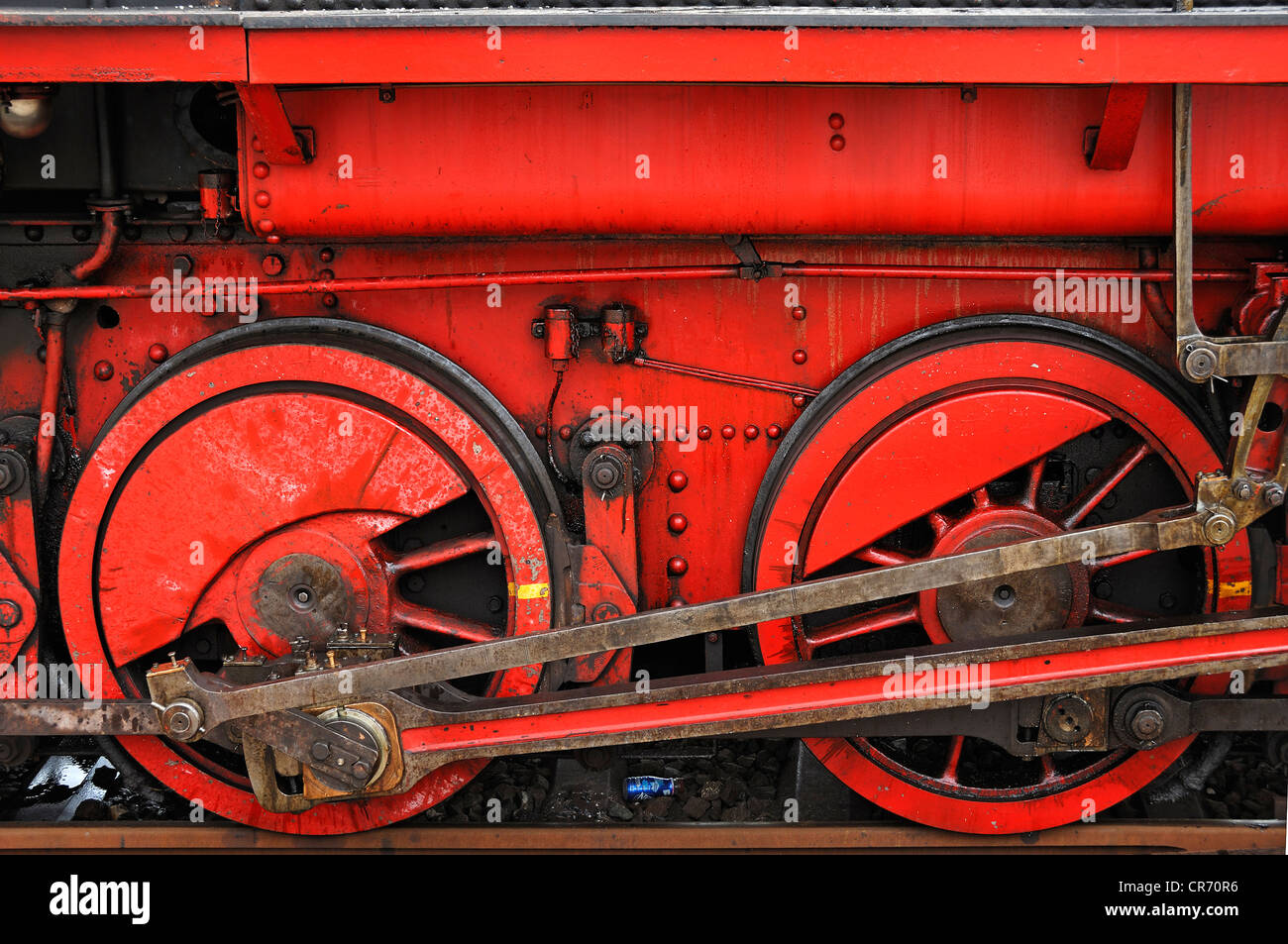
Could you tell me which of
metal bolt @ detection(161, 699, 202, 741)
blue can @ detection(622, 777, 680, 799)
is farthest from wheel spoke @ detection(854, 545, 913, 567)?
metal bolt @ detection(161, 699, 202, 741)

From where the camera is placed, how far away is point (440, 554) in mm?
3389

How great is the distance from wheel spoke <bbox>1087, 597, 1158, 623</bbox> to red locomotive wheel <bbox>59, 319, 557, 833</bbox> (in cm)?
161

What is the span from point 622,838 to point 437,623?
0.84 meters

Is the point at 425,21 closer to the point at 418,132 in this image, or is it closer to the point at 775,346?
the point at 418,132

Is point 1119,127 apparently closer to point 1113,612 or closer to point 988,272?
point 988,272

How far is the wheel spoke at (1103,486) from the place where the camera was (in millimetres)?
3338

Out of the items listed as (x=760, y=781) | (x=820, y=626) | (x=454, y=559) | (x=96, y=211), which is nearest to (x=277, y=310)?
(x=96, y=211)

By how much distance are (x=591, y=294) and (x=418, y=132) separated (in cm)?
65

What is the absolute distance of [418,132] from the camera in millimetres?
3012

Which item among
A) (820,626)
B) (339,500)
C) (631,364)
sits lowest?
(820,626)

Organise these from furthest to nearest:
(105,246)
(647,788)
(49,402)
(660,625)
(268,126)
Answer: (647,788)
(49,402)
(105,246)
(660,625)
(268,126)

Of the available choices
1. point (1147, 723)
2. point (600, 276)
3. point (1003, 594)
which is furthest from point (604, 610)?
point (1147, 723)

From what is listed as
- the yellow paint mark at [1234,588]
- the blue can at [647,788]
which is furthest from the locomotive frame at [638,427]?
the blue can at [647,788]

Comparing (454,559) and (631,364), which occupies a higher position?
(631,364)
